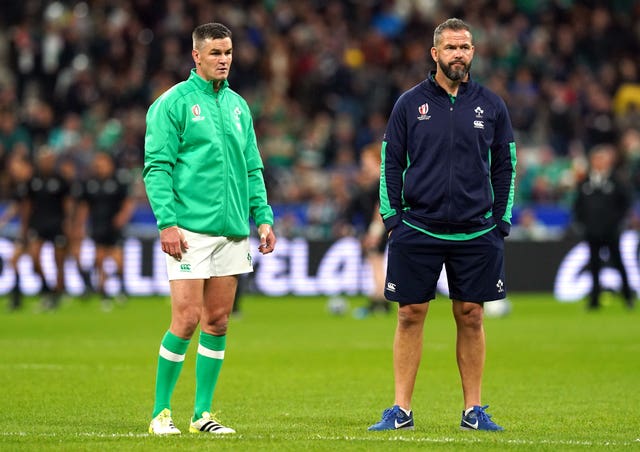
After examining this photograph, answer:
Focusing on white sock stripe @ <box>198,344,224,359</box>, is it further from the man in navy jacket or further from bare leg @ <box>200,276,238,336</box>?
the man in navy jacket

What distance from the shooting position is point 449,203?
8188 mm

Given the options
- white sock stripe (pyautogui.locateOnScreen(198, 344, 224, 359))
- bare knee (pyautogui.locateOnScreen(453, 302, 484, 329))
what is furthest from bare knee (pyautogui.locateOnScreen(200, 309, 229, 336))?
bare knee (pyautogui.locateOnScreen(453, 302, 484, 329))

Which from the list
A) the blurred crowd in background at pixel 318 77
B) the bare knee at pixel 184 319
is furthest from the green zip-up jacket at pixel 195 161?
the blurred crowd in background at pixel 318 77

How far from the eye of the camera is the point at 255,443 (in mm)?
7594

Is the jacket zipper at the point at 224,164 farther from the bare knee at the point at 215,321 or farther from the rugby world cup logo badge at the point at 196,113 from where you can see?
the bare knee at the point at 215,321

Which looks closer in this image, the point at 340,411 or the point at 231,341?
the point at 340,411

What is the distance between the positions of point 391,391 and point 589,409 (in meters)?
1.88

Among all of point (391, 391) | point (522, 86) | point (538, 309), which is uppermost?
point (522, 86)

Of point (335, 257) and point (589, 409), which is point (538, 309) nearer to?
point (335, 257)

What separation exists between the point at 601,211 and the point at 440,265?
13.8 meters

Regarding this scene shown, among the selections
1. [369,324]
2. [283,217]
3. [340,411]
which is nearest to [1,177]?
[283,217]

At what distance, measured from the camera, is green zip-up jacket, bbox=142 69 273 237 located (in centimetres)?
793

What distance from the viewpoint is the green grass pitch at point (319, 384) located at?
7891 mm

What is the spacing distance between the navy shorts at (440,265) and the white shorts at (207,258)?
0.98m
